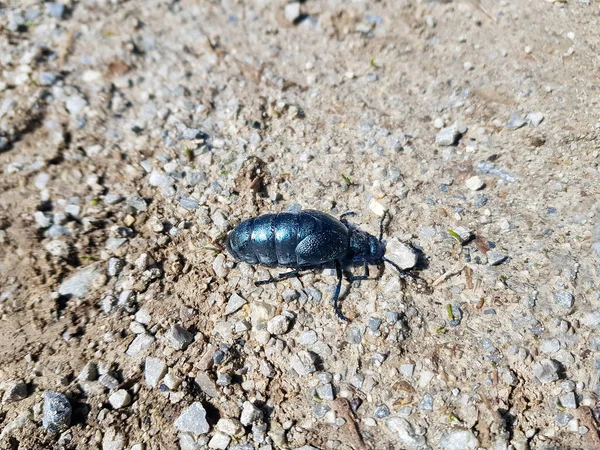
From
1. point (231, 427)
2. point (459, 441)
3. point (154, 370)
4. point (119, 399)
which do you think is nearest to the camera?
point (459, 441)

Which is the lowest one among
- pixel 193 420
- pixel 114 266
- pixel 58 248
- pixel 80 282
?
pixel 193 420

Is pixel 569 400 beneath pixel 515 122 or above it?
beneath

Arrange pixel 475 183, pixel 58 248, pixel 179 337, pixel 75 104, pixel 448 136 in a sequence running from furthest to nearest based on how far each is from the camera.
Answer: pixel 75 104
pixel 448 136
pixel 475 183
pixel 58 248
pixel 179 337

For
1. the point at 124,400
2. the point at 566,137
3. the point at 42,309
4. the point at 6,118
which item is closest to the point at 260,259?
the point at 124,400

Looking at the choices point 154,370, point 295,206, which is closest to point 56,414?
point 154,370

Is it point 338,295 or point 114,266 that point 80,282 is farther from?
point 338,295

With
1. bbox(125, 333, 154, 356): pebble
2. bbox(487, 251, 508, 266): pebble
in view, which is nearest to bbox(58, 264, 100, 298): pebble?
bbox(125, 333, 154, 356): pebble

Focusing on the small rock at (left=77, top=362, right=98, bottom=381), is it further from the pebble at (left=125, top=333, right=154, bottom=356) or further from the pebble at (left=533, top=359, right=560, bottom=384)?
the pebble at (left=533, top=359, right=560, bottom=384)
